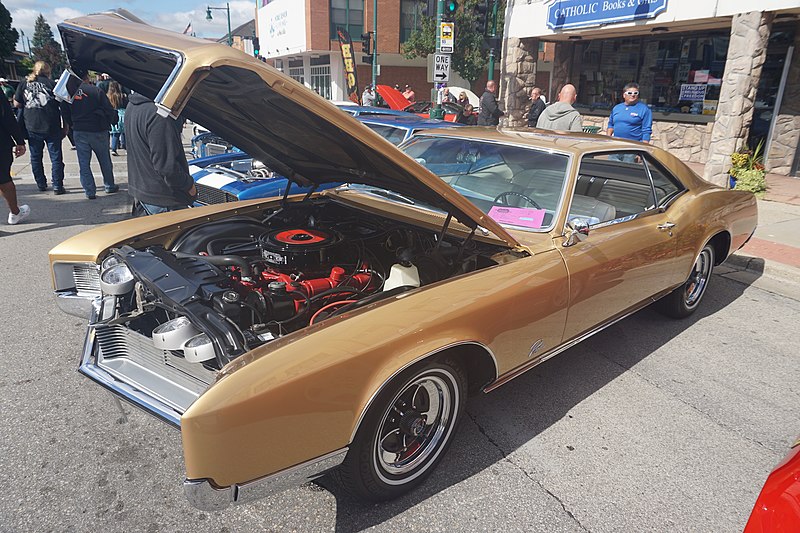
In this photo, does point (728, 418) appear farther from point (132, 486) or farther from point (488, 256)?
point (132, 486)

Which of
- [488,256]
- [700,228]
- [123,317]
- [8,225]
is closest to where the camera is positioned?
[123,317]

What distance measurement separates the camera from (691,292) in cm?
436

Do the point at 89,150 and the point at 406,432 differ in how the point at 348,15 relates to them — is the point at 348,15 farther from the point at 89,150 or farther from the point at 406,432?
the point at 406,432

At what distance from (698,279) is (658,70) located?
11.0 m

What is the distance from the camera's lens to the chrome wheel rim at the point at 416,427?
7.54 ft

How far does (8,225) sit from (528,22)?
1208 centimetres

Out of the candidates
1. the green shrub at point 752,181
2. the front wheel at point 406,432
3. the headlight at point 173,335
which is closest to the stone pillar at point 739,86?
the green shrub at point 752,181

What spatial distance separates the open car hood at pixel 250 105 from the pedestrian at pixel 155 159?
2.91ft

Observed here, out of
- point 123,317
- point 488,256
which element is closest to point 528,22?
point 488,256

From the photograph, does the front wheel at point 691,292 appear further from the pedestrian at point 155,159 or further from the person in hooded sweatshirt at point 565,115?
the pedestrian at point 155,159

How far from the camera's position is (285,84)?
1.99 m

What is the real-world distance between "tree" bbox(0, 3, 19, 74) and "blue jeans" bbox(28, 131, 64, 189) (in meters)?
50.6

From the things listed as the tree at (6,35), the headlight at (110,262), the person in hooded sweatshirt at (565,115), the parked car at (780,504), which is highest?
the tree at (6,35)

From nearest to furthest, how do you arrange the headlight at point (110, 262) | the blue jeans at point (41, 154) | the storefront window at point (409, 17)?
the headlight at point (110, 262), the blue jeans at point (41, 154), the storefront window at point (409, 17)
